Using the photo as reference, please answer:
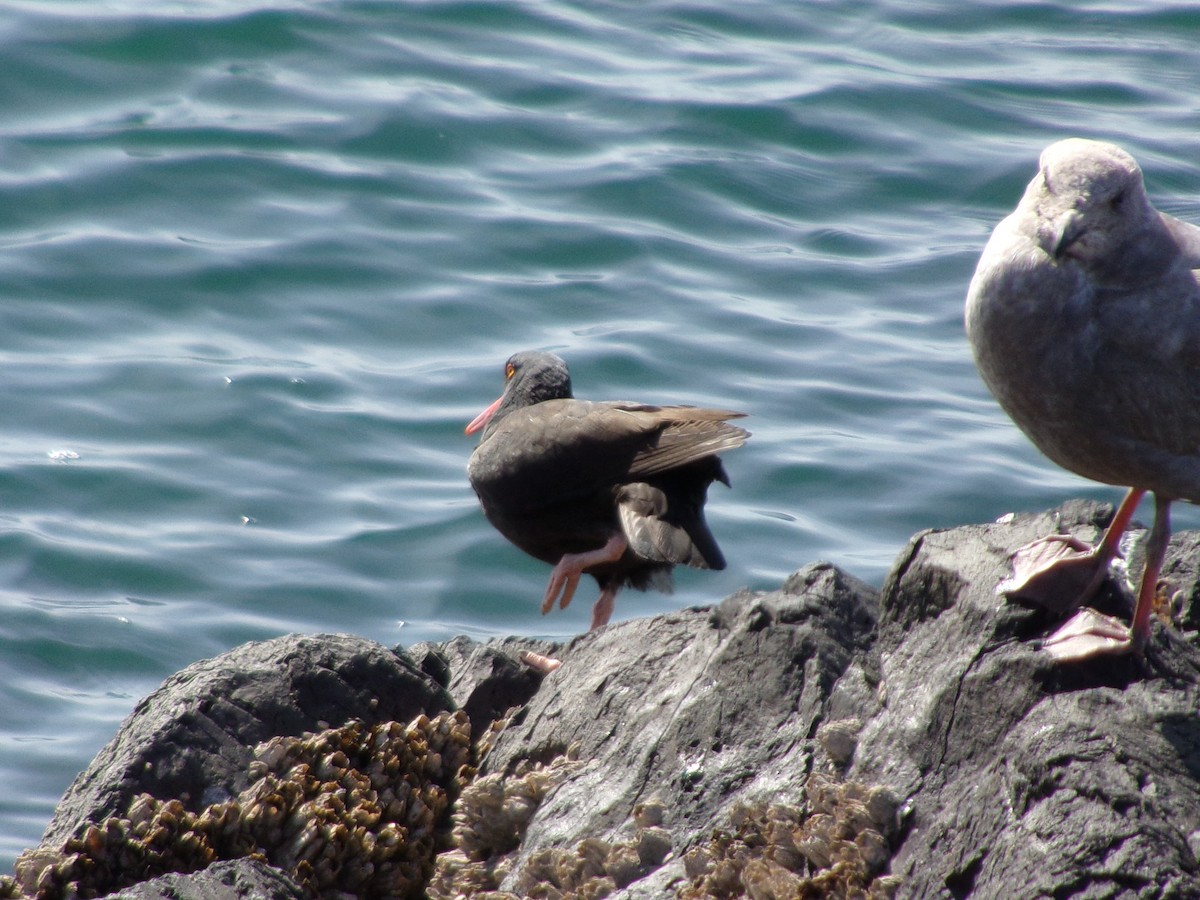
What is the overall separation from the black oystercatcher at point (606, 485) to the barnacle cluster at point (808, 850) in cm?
273

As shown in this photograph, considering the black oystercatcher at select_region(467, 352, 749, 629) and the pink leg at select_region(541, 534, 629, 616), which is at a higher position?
the black oystercatcher at select_region(467, 352, 749, 629)

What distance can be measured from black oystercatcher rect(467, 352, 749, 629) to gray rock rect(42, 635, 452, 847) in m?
1.76

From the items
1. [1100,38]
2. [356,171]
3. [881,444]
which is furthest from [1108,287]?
[1100,38]

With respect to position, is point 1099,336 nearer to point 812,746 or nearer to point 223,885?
point 812,746

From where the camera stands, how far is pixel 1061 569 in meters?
4.40

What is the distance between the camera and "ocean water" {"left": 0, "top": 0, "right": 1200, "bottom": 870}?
966 centimetres

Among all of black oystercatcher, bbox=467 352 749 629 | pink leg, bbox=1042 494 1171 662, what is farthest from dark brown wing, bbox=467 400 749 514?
pink leg, bbox=1042 494 1171 662

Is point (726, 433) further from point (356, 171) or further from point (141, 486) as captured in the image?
point (356, 171)

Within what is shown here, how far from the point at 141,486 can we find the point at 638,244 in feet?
15.9

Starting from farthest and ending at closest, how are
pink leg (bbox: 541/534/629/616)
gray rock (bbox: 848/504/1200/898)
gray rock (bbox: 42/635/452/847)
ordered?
pink leg (bbox: 541/534/629/616) → gray rock (bbox: 42/635/452/847) → gray rock (bbox: 848/504/1200/898)

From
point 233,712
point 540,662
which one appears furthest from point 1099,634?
point 233,712

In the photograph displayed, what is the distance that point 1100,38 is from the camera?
52.1 feet

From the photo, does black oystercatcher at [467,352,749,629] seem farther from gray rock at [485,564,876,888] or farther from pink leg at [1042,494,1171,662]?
pink leg at [1042,494,1171,662]

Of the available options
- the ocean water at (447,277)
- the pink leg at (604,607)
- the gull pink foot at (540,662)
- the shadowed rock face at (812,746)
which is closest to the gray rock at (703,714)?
the shadowed rock face at (812,746)
